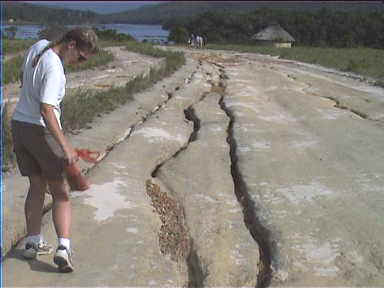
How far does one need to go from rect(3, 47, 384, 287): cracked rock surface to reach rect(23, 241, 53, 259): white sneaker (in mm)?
54

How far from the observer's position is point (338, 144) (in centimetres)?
747

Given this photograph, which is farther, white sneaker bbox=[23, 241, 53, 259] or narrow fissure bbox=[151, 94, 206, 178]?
narrow fissure bbox=[151, 94, 206, 178]

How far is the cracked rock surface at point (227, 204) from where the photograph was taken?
12.8ft

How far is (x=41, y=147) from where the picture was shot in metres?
3.72

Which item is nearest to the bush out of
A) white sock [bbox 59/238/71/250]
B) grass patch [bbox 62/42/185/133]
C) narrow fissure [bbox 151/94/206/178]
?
grass patch [bbox 62/42/185/133]

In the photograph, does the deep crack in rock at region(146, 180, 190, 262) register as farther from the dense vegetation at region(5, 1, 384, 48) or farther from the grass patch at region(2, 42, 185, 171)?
the dense vegetation at region(5, 1, 384, 48)

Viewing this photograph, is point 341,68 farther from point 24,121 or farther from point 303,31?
point 303,31

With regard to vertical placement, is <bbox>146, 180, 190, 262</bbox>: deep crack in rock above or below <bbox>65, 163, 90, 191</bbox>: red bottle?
below

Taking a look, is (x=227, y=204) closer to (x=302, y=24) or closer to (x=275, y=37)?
(x=275, y=37)

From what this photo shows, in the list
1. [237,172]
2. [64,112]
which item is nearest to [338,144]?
[237,172]

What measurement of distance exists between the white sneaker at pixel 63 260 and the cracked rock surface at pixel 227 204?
5 centimetres

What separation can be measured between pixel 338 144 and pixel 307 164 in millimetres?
1129

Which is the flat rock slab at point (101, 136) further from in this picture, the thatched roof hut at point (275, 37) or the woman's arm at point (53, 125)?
the thatched roof hut at point (275, 37)

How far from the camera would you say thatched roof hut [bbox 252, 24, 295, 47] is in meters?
52.1
